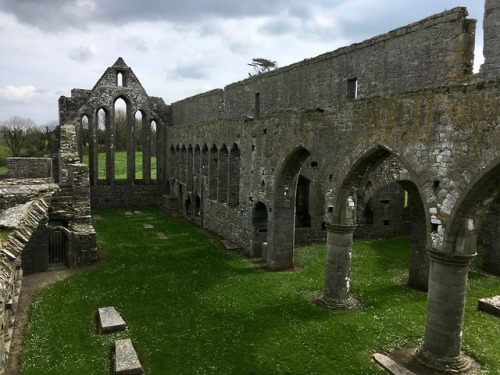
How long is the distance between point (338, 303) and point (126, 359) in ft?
19.1

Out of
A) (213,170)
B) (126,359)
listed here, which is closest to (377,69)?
(213,170)

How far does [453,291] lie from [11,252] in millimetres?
8020

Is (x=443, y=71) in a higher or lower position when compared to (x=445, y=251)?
higher

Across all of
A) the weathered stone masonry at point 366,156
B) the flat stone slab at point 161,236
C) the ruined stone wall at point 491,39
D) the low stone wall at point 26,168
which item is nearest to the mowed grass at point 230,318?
the weathered stone masonry at point 366,156

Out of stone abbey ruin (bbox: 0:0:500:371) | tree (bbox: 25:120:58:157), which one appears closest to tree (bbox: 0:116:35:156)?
tree (bbox: 25:120:58:157)

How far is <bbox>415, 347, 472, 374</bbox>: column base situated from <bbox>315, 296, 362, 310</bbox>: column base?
3.05 m

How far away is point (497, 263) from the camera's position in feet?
48.1

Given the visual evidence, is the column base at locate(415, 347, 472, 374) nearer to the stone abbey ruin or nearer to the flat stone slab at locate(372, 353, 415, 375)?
the stone abbey ruin

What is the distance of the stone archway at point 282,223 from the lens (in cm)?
1487

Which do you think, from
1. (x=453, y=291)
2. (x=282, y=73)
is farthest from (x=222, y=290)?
(x=282, y=73)

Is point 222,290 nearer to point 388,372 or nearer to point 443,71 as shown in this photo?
point 388,372

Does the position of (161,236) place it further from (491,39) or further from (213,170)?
(491,39)

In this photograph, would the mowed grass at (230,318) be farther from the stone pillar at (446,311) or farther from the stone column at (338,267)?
the stone pillar at (446,311)

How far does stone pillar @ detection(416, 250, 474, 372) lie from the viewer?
8242 millimetres
